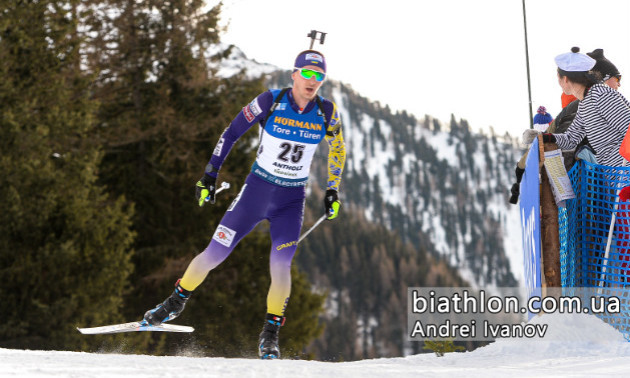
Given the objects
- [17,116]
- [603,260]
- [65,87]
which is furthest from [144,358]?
[65,87]

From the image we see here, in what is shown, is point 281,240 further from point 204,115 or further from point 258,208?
point 204,115

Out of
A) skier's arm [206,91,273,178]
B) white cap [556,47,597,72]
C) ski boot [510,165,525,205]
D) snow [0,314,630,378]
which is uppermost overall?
white cap [556,47,597,72]

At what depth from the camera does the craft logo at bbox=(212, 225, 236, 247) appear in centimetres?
658

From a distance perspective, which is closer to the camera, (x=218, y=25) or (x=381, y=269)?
(x=218, y=25)

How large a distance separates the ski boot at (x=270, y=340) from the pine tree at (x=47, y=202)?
11.6m

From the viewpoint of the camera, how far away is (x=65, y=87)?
60.2 ft

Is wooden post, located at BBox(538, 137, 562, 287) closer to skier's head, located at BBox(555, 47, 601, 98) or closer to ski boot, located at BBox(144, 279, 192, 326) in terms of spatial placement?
skier's head, located at BBox(555, 47, 601, 98)

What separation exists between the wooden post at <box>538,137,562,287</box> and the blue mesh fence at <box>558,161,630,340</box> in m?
0.23

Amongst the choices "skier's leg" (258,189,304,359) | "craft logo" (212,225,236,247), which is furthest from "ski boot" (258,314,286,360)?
"craft logo" (212,225,236,247)

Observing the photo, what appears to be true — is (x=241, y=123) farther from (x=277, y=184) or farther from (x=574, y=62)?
(x=574, y=62)

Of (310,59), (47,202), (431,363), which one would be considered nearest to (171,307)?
(431,363)

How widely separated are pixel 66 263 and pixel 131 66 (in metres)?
7.81

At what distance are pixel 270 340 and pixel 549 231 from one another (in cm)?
261

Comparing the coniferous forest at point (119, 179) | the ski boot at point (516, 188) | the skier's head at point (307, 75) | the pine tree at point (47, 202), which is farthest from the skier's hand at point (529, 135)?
the pine tree at point (47, 202)
